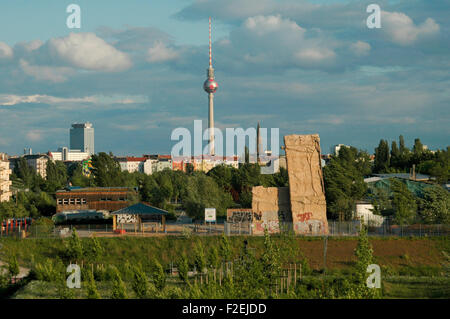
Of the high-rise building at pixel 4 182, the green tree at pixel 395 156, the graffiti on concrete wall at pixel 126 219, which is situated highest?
the green tree at pixel 395 156

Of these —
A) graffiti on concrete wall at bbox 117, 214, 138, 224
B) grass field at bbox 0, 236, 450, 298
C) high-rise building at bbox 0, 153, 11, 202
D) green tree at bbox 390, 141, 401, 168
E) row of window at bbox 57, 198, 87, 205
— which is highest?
green tree at bbox 390, 141, 401, 168

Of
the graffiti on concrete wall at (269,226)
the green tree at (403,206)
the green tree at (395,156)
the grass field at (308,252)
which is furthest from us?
the green tree at (395,156)

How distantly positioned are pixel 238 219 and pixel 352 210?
12.9m

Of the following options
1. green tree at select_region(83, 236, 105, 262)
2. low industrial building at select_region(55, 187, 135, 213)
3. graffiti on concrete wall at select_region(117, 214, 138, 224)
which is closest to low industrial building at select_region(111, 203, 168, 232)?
graffiti on concrete wall at select_region(117, 214, 138, 224)

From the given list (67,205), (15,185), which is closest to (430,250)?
(67,205)

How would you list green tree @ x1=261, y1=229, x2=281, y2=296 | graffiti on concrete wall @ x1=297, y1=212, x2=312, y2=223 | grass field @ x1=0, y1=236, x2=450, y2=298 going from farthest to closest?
graffiti on concrete wall @ x1=297, y1=212, x2=312, y2=223 < grass field @ x1=0, y1=236, x2=450, y2=298 < green tree @ x1=261, y1=229, x2=281, y2=296

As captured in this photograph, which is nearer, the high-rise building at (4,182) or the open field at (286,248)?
the open field at (286,248)

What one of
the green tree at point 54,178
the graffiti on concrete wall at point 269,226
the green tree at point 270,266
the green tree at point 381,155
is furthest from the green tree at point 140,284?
the green tree at point 381,155

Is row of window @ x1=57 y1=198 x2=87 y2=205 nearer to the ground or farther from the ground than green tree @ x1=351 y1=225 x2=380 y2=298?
farther from the ground

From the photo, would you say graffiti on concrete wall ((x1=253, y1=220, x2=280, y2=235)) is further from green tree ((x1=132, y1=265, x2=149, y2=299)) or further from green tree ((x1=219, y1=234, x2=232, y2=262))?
green tree ((x1=132, y1=265, x2=149, y2=299))

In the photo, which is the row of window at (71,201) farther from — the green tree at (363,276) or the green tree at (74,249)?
the green tree at (363,276)

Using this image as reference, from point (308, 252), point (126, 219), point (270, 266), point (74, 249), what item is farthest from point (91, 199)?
point (270, 266)

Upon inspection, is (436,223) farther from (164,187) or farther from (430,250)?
(164,187)

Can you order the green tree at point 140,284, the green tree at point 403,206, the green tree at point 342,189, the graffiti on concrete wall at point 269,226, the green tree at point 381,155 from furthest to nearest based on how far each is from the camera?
the green tree at point 381,155, the green tree at point 342,189, the green tree at point 403,206, the graffiti on concrete wall at point 269,226, the green tree at point 140,284
